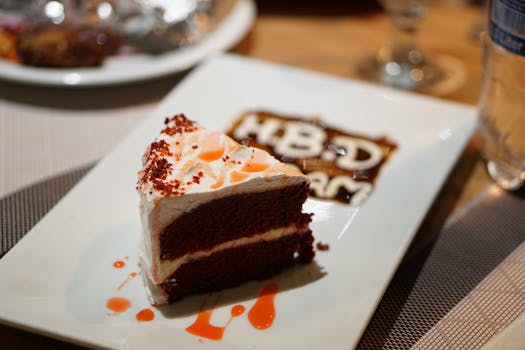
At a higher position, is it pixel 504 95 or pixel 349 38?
pixel 504 95

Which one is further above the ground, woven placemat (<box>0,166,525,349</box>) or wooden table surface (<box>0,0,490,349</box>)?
woven placemat (<box>0,166,525,349</box>)

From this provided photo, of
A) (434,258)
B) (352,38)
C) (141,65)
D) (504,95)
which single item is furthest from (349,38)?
(434,258)

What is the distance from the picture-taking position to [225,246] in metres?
1.39

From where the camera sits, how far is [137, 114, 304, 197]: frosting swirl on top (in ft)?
4.21

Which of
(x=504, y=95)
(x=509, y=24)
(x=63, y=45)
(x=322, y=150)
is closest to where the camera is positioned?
(x=509, y=24)

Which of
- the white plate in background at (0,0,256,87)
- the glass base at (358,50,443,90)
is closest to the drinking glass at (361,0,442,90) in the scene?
the glass base at (358,50,443,90)

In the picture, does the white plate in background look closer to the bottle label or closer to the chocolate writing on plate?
the chocolate writing on plate

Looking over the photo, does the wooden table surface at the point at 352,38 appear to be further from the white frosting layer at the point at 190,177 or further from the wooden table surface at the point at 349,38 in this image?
the white frosting layer at the point at 190,177

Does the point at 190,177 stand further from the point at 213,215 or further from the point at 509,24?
the point at 509,24

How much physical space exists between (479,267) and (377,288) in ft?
1.03

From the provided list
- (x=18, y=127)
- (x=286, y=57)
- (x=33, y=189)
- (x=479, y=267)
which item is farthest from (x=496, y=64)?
(x=18, y=127)

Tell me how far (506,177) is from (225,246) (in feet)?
2.75

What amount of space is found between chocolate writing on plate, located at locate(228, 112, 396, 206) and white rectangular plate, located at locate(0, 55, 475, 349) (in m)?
0.03

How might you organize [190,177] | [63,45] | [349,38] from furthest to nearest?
[349,38]
[63,45]
[190,177]
